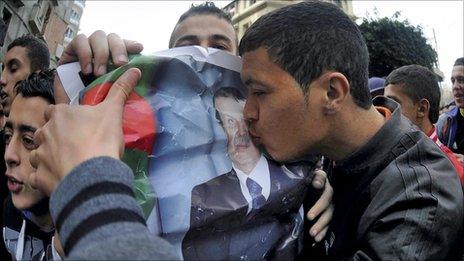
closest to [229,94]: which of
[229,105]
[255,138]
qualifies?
[229,105]

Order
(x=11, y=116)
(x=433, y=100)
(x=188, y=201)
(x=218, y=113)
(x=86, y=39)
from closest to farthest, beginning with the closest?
(x=188, y=201)
(x=218, y=113)
(x=86, y=39)
(x=11, y=116)
(x=433, y=100)

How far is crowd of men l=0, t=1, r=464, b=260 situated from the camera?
1.96 ft

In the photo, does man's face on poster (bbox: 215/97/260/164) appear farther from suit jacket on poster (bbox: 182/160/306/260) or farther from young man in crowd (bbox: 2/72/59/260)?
young man in crowd (bbox: 2/72/59/260)

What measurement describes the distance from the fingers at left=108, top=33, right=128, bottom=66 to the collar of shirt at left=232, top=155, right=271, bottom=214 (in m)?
0.42

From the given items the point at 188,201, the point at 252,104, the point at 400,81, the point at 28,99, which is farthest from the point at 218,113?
the point at 400,81

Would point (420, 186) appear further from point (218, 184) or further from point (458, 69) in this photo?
point (458, 69)

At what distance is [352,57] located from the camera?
1.15m

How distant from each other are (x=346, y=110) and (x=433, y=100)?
241 cm

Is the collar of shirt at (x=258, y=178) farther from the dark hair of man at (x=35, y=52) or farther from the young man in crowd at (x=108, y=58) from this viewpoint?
the dark hair of man at (x=35, y=52)

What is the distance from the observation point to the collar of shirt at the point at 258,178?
890 mm

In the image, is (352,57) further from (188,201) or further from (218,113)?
(188,201)

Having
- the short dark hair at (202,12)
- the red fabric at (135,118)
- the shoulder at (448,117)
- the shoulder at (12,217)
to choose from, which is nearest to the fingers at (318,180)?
the red fabric at (135,118)

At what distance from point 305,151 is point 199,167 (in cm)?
35

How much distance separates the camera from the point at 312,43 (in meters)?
1.09
